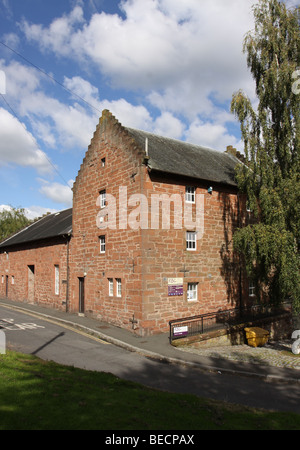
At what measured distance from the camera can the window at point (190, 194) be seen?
19.0 meters

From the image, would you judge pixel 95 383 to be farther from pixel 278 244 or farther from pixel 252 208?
pixel 252 208

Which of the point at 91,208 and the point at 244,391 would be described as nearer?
the point at 244,391

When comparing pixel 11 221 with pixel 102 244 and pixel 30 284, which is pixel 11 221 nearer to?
pixel 30 284

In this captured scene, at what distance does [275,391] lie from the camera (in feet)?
32.4

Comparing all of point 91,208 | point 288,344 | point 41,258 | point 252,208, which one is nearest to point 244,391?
point 252,208

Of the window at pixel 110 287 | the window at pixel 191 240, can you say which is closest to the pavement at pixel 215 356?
the window at pixel 110 287

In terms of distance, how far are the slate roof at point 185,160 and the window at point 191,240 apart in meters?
3.12

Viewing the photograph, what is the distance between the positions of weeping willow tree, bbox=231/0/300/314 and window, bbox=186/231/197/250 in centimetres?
293

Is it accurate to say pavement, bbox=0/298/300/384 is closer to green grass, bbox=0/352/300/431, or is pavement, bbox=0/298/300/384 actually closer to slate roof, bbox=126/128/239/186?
green grass, bbox=0/352/300/431

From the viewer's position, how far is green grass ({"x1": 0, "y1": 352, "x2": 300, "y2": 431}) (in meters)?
5.69

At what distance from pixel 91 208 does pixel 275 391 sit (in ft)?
49.2

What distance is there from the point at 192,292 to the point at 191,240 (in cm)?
286

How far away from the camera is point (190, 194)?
19203 mm

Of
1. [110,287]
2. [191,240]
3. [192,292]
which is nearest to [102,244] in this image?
[110,287]
